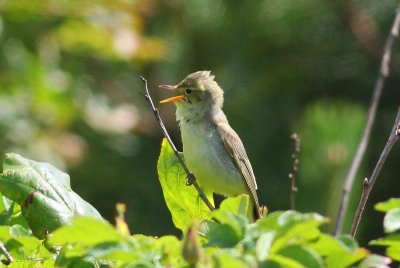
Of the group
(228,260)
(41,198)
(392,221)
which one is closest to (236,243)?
(228,260)

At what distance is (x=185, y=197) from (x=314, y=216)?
3.47 ft

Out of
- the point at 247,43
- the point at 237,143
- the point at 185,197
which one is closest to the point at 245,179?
the point at 237,143

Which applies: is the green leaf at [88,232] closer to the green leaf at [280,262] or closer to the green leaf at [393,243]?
the green leaf at [280,262]

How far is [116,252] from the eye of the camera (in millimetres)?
1342

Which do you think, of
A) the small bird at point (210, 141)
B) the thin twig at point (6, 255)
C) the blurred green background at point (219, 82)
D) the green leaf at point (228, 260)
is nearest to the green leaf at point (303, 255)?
the green leaf at point (228, 260)

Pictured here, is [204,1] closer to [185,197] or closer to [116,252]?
[185,197]

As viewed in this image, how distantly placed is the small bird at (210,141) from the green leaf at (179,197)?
185 cm

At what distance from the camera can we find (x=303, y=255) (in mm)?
1332

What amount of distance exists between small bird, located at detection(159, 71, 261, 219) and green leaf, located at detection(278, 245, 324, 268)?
298cm

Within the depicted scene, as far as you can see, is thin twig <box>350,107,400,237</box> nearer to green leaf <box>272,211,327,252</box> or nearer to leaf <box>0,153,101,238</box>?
green leaf <box>272,211,327,252</box>

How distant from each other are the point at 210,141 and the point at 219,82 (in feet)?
5.32

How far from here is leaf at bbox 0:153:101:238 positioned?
6.86 feet

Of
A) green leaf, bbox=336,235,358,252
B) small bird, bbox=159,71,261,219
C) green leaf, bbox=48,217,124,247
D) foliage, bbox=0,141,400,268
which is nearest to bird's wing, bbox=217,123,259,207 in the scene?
small bird, bbox=159,71,261,219

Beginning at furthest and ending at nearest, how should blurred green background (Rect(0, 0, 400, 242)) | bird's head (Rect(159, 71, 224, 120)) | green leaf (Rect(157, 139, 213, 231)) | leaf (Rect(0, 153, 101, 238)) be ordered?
1. blurred green background (Rect(0, 0, 400, 242))
2. bird's head (Rect(159, 71, 224, 120))
3. green leaf (Rect(157, 139, 213, 231))
4. leaf (Rect(0, 153, 101, 238))
